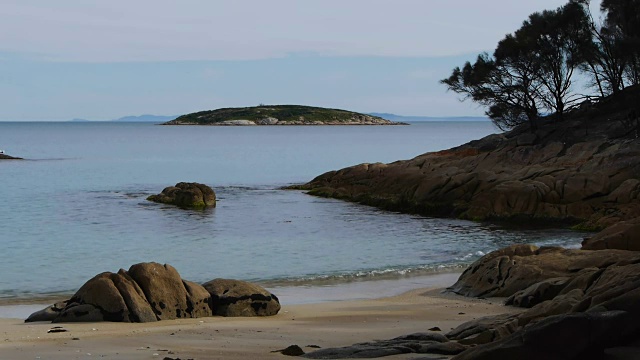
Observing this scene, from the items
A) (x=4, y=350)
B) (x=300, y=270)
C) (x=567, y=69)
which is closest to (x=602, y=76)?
(x=567, y=69)

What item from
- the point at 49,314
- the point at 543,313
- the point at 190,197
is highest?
the point at 543,313

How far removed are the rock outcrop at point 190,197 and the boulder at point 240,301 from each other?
2577cm

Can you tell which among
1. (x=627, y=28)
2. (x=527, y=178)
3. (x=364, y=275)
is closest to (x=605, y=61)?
(x=627, y=28)

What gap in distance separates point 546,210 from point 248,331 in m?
23.6

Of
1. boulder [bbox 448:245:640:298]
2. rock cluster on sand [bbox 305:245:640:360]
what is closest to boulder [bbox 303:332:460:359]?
rock cluster on sand [bbox 305:245:640:360]

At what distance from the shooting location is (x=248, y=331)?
12.7 meters

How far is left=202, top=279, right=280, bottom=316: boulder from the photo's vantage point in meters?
15.5

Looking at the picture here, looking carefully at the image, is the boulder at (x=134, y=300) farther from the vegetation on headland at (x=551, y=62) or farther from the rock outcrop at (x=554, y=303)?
the vegetation on headland at (x=551, y=62)

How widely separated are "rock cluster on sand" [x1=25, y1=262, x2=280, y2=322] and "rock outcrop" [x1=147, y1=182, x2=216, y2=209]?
26.1 meters

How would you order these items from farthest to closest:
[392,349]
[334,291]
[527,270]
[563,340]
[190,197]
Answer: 1. [190,197]
2. [334,291]
3. [527,270]
4. [392,349]
5. [563,340]

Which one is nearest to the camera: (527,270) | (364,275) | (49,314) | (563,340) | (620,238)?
(563,340)

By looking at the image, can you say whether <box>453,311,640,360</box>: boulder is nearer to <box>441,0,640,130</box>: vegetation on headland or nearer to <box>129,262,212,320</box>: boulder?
<box>129,262,212,320</box>: boulder

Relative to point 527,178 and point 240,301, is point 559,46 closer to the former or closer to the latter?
point 527,178

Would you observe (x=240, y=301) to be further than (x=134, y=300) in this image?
Yes
